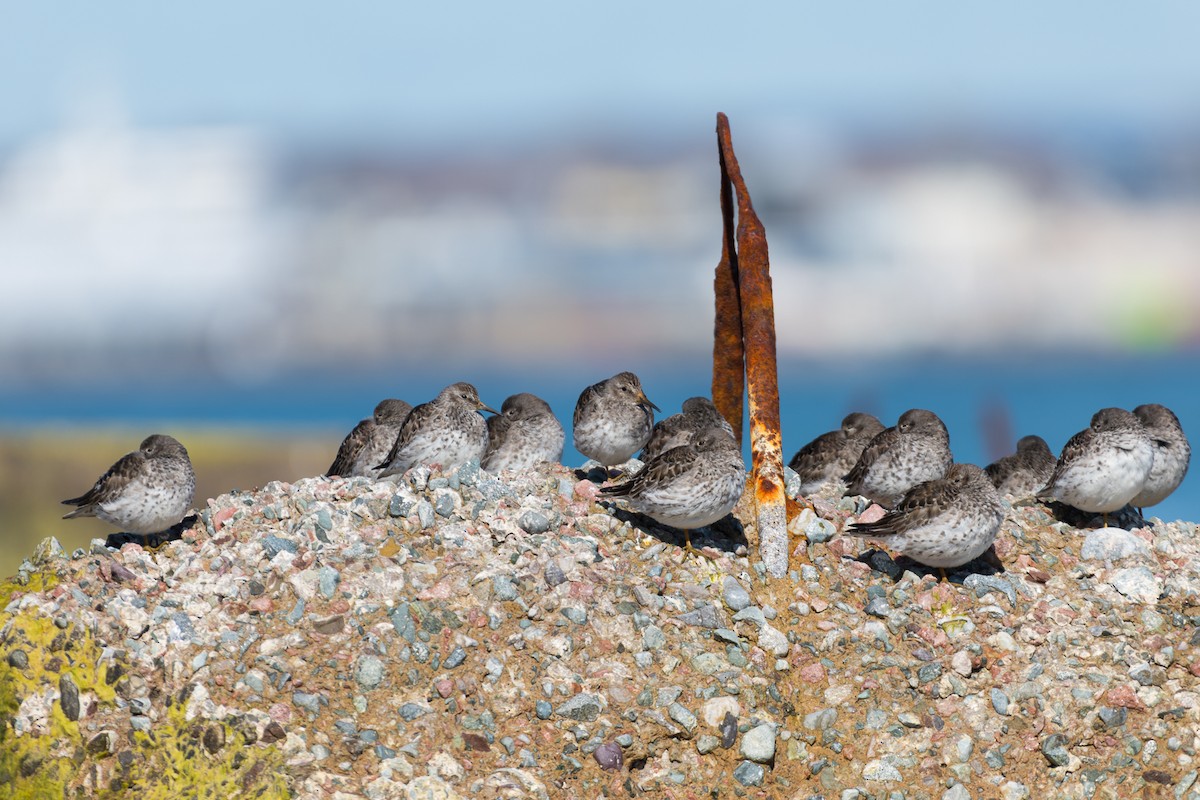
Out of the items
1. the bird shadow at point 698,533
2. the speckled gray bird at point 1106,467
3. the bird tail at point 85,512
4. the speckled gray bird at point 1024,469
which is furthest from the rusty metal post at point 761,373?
the bird tail at point 85,512

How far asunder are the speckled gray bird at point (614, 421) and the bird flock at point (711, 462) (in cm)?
2

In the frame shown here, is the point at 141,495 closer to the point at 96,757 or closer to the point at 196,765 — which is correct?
the point at 96,757

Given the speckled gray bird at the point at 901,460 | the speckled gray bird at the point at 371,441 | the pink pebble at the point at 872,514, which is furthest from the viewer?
the speckled gray bird at the point at 371,441

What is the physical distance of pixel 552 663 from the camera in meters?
13.7

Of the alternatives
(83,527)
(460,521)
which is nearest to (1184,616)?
(460,521)

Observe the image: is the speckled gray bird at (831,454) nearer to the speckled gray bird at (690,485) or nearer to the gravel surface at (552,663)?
the gravel surface at (552,663)

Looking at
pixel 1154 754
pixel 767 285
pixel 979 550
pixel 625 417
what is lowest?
pixel 1154 754

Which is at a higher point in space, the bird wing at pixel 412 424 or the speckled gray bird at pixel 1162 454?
the bird wing at pixel 412 424

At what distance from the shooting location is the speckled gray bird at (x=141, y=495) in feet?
51.4

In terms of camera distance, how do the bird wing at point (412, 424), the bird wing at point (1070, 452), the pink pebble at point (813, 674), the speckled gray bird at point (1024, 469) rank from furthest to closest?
1. the speckled gray bird at point (1024, 469)
2. the bird wing at point (412, 424)
3. the bird wing at point (1070, 452)
4. the pink pebble at point (813, 674)

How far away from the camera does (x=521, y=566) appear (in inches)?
577

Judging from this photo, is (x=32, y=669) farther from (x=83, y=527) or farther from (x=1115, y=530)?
(x=83, y=527)

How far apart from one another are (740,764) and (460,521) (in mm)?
4245

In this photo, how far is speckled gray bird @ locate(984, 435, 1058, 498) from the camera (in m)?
19.2
